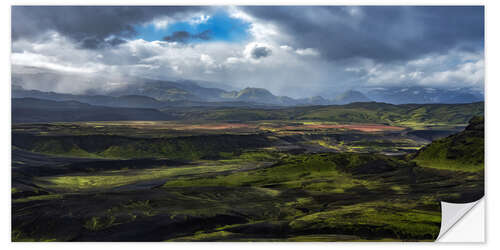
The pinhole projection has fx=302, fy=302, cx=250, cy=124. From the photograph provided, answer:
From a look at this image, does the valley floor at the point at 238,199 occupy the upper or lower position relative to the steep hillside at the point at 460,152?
lower

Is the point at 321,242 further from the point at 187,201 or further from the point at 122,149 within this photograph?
the point at 122,149

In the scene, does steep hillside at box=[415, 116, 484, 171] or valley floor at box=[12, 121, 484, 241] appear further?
steep hillside at box=[415, 116, 484, 171]

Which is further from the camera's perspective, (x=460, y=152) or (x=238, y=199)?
(x=460, y=152)

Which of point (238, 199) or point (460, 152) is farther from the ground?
point (460, 152)

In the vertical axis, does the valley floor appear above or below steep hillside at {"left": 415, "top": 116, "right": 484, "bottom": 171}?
below

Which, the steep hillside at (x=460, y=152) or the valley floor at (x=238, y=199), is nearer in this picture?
the valley floor at (x=238, y=199)
